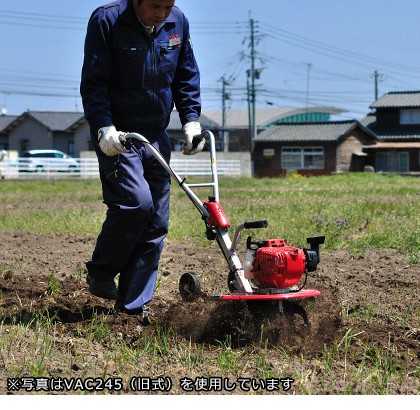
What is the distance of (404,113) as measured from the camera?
219ft

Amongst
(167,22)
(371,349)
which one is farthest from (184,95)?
(371,349)

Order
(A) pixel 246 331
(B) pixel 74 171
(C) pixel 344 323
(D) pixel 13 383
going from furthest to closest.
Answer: (B) pixel 74 171 < (C) pixel 344 323 < (A) pixel 246 331 < (D) pixel 13 383

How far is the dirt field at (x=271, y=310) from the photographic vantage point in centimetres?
441

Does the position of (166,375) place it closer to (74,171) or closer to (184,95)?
(184,95)

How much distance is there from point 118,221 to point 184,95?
98 centimetres

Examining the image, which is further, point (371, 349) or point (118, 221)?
point (118, 221)

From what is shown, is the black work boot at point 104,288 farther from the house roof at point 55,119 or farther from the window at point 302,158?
the house roof at point 55,119

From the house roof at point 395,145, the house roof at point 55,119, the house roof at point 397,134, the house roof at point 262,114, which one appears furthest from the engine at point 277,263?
the house roof at point 262,114

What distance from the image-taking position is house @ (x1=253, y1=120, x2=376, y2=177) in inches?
2537

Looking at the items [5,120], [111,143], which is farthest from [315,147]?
[111,143]

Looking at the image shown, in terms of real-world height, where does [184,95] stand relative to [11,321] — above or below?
above

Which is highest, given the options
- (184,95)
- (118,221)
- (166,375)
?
(184,95)

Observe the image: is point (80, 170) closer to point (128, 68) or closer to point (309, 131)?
point (309, 131)

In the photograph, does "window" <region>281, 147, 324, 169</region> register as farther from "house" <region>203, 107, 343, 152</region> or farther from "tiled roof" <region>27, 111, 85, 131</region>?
"tiled roof" <region>27, 111, 85, 131</region>
